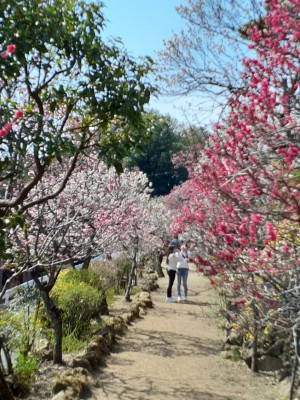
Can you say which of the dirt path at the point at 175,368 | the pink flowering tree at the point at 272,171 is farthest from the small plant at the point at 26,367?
the pink flowering tree at the point at 272,171

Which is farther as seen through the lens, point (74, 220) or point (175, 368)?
point (175, 368)

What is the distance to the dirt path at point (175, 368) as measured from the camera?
21.3 ft

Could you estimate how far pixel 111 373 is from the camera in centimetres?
728

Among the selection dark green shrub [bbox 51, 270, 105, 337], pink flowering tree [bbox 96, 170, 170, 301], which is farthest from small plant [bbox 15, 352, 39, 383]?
pink flowering tree [bbox 96, 170, 170, 301]

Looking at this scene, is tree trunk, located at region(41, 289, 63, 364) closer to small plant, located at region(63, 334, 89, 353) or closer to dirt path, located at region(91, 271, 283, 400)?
dirt path, located at region(91, 271, 283, 400)

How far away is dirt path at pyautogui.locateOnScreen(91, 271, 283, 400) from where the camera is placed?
6500 millimetres

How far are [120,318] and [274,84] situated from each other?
7.43m

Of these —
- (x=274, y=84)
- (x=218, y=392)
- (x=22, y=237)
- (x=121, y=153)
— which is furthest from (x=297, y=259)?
(x=22, y=237)

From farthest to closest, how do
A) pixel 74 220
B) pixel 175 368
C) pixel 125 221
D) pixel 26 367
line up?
pixel 125 221
pixel 175 368
pixel 74 220
pixel 26 367

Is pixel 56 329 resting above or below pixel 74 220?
below

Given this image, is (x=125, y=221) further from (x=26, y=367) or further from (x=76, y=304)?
(x=26, y=367)

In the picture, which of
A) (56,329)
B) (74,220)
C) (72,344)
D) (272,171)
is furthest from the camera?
(72,344)

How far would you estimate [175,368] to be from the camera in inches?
307

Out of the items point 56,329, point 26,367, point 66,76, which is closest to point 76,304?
point 56,329
